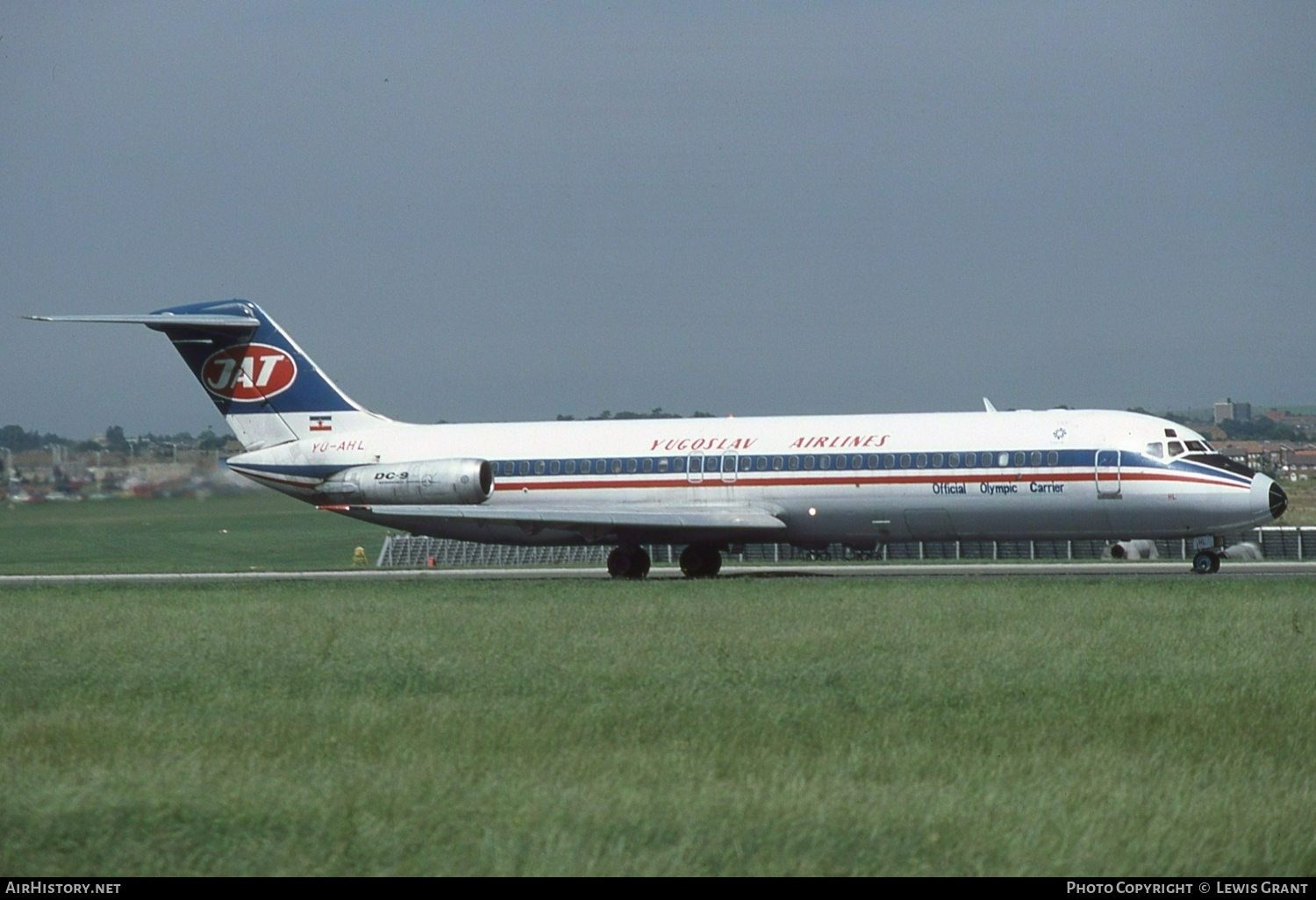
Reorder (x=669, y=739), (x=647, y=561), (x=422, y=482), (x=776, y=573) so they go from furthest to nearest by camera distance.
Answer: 1. (x=776, y=573)
2. (x=647, y=561)
3. (x=422, y=482)
4. (x=669, y=739)

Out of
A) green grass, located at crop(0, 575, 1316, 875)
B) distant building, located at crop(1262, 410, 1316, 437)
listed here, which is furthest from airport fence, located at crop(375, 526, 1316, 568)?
distant building, located at crop(1262, 410, 1316, 437)

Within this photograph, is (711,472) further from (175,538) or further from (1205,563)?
(175,538)

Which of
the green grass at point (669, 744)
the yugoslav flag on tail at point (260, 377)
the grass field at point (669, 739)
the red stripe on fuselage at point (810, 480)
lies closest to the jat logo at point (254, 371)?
the yugoslav flag on tail at point (260, 377)

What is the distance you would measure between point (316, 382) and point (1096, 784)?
33404 mm

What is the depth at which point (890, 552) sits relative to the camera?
2131 inches

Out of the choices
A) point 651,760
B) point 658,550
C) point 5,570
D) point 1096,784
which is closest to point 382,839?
point 651,760

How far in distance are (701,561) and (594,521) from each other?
343 cm

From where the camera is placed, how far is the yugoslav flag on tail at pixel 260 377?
1668 inches

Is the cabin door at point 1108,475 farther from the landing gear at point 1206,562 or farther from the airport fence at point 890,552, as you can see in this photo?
the airport fence at point 890,552

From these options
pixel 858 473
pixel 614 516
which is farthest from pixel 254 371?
pixel 858 473

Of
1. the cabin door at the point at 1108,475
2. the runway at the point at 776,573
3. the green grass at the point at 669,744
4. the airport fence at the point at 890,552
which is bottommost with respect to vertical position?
the green grass at the point at 669,744

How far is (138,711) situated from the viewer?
1526 cm

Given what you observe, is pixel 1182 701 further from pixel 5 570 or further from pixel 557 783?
pixel 5 570

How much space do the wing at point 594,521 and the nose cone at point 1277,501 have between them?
1002 centimetres
